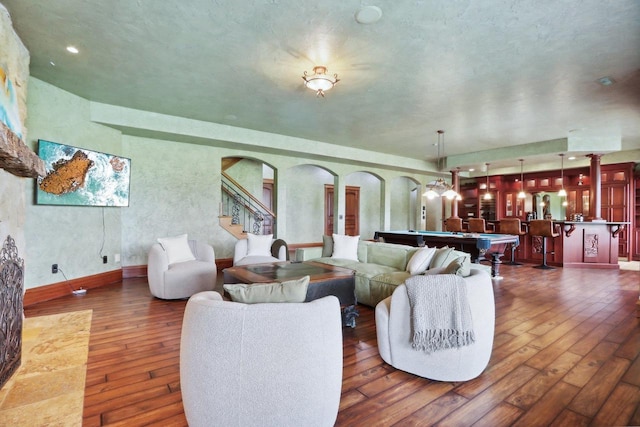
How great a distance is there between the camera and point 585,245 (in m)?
6.91

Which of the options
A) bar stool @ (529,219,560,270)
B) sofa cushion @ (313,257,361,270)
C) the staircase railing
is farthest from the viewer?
the staircase railing

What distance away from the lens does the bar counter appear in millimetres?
6742

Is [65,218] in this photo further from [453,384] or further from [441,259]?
[453,384]

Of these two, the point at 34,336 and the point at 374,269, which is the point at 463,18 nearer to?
the point at 374,269

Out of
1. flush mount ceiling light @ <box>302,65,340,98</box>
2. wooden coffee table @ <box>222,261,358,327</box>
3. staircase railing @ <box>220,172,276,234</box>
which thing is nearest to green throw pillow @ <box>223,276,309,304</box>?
wooden coffee table @ <box>222,261,358,327</box>

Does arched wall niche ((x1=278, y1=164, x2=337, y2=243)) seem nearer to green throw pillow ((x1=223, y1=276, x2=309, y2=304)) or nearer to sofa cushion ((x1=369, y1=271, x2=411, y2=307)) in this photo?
sofa cushion ((x1=369, y1=271, x2=411, y2=307))

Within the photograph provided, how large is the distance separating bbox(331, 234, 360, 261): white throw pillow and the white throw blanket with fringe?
2660 mm

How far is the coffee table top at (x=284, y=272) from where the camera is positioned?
10.6 feet

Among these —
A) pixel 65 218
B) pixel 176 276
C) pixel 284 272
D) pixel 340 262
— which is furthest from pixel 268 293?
pixel 65 218

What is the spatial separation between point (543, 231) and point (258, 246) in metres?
6.03

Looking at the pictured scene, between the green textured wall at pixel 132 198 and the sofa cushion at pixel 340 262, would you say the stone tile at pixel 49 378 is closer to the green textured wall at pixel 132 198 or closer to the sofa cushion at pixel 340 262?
the green textured wall at pixel 132 198

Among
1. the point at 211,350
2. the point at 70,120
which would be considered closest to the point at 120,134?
the point at 70,120

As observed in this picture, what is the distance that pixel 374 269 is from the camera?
4062 millimetres

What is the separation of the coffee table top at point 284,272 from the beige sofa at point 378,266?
0.41 m
